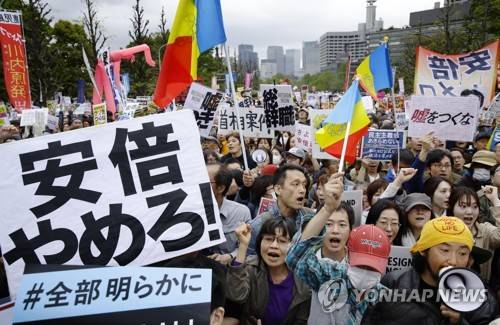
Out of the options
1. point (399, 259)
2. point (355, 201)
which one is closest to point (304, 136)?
point (355, 201)

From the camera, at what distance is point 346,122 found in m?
4.46

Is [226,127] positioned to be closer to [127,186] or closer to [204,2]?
[204,2]

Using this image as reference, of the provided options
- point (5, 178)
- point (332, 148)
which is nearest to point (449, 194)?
point (332, 148)

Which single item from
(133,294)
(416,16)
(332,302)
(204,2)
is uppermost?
(416,16)

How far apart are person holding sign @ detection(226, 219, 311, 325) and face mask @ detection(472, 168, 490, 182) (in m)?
3.52

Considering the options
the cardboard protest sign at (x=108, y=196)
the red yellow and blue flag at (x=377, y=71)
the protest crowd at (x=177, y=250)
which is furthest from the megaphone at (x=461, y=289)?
the red yellow and blue flag at (x=377, y=71)

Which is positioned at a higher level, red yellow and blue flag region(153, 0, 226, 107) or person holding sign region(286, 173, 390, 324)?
red yellow and blue flag region(153, 0, 226, 107)

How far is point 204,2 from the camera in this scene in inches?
181

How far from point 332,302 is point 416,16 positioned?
101m

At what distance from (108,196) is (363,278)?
1.56 meters

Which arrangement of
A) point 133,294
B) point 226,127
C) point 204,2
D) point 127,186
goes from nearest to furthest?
1. point 133,294
2. point 127,186
3. point 204,2
4. point 226,127

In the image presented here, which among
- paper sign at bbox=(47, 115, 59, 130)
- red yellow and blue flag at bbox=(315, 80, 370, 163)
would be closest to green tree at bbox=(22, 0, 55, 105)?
paper sign at bbox=(47, 115, 59, 130)

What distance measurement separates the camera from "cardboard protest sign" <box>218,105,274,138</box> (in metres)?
8.45

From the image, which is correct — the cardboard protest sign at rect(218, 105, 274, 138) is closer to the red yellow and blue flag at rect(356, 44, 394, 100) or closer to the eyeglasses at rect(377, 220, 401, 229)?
the red yellow and blue flag at rect(356, 44, 394, 100)
